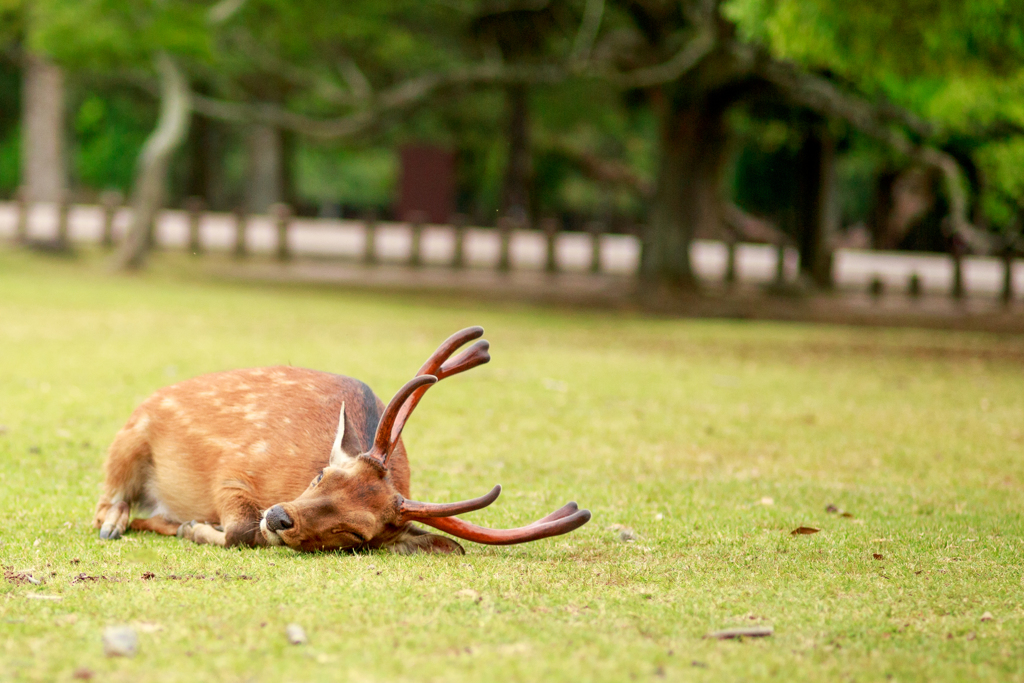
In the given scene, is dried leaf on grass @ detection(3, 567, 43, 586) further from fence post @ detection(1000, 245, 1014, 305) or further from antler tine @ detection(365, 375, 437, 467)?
fence post @ detection(1000, 245, 1014, 305)

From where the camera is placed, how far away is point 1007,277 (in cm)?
2314

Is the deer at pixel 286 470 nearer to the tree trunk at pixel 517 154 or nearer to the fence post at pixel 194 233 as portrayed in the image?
the tree trunk at pixel 517 154

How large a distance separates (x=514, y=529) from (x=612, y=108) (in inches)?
1032

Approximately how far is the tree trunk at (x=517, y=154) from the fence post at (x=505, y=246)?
0.94 metres

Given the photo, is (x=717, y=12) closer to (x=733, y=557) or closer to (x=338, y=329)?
(x=338, y=329)

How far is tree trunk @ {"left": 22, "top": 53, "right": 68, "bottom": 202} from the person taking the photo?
86.5 ft

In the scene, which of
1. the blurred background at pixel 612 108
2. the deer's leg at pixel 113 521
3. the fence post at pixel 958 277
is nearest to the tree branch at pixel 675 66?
the blurred background at pixel 612 108

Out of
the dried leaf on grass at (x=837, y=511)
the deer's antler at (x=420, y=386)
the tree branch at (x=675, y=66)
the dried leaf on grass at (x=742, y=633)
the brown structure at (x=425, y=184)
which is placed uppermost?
the tree branch at (x=675, y=66)

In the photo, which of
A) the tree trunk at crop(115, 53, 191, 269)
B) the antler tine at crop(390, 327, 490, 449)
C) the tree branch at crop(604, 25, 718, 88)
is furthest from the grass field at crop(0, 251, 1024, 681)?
the tree trunk at crop(115, 53, 191, 269)

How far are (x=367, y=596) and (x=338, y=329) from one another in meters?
10.4

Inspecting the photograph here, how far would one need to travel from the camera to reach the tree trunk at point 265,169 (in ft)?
110

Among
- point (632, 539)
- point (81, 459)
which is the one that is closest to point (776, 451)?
point (632, 539)

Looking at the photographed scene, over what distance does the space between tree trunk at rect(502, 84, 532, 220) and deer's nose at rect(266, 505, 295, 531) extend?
21.7 meters

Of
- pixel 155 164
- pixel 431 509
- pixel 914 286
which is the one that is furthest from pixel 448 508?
pixel 914 286
